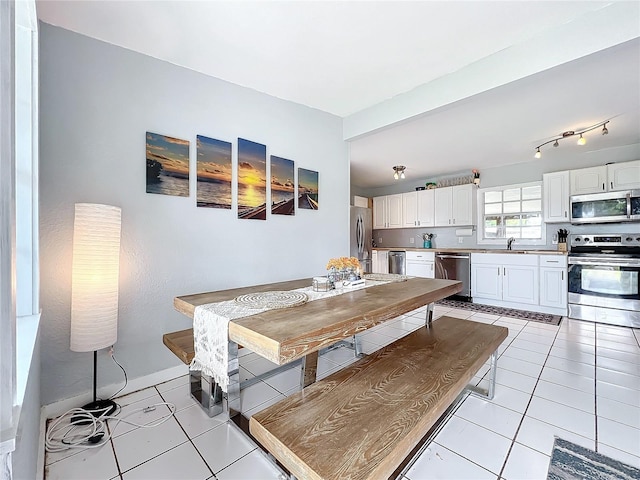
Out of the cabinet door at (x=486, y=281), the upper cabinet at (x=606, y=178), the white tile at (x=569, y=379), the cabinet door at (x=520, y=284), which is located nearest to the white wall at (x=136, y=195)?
the white tile at (x=569, y=379)

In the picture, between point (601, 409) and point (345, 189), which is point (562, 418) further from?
point (345, 189)

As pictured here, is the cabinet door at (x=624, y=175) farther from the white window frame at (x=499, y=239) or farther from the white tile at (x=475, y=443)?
the white tile at (x=475, y=443)

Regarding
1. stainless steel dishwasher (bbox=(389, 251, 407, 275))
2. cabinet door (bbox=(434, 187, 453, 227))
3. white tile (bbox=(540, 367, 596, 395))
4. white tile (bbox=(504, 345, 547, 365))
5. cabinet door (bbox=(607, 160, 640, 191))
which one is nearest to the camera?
white tile (bbox=(540, 367, 596, 395))

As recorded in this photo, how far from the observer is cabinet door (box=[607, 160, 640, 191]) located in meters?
3.71

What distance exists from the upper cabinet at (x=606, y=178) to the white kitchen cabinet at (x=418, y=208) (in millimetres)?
2147

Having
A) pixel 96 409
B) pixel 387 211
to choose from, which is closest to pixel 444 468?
pixel 96 409

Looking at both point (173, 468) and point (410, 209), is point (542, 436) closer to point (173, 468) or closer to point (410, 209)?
point (173, 468)

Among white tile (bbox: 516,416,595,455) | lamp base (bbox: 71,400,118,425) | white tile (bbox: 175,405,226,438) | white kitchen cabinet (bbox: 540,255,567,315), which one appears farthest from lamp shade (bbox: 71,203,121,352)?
white kitchen cabinet (bbox: 540,255,567,315)

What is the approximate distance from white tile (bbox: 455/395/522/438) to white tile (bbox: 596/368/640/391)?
3.55ft

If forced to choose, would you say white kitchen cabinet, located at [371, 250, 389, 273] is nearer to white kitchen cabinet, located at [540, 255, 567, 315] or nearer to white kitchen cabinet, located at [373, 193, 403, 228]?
white kitchen cabinet, located at [373, 193, 403, 228]

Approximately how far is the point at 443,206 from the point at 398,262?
1.39 m

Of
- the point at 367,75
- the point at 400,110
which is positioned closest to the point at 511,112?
the point at 400,110

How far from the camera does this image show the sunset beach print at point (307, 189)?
121 inches

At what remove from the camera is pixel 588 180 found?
13.3 ft
